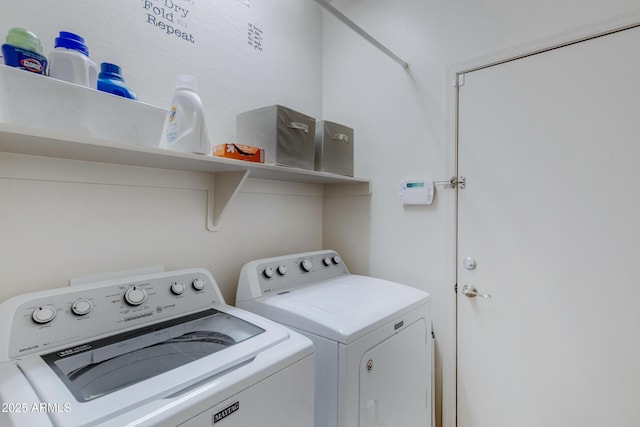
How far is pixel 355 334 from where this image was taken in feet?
3.48

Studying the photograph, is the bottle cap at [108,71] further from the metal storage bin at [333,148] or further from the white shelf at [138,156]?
the metal storage bin at [333,148]

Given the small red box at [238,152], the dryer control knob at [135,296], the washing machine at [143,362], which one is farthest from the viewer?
the small red box at [238,152]

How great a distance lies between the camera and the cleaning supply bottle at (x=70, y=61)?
3.00ft

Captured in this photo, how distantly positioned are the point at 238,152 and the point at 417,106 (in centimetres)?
116

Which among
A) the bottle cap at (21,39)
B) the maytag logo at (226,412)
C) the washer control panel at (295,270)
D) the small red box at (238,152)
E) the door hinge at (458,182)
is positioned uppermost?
the bottle cap at (21,39)

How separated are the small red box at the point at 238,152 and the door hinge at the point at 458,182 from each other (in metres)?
1.06

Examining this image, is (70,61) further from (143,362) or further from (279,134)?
(143,362)

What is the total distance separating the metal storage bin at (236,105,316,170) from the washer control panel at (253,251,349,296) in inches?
20.6

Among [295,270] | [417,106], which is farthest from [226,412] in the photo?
[417,106]

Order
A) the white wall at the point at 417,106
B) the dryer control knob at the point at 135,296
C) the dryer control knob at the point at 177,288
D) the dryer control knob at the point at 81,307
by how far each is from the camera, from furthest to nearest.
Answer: the white wall at the point at 417,106 → the dryer control knob at the point at 177,288 → the dryer control knob at the point at 135,296 → the dryer control knob at the point at 81,307

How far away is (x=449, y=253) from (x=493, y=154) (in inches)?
22.8

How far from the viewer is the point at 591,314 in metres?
1.32

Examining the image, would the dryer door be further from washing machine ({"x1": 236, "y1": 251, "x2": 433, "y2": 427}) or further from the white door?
the white door

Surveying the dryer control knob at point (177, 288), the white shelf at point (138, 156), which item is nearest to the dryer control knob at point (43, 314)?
the dryer control knob at point (177, 288)
